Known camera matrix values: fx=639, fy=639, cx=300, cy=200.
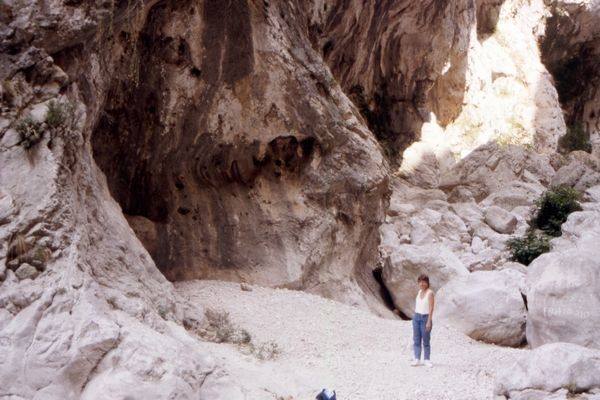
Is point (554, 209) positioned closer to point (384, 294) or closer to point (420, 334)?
point (384, 294)

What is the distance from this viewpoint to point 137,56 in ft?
33.8

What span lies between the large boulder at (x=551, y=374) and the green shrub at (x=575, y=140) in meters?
23.1

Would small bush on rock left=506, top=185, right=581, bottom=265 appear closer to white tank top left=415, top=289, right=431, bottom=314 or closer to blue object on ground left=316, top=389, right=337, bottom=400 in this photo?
white tank top left=415, top=289, right=431, bottom=314

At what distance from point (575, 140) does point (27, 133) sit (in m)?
27.8

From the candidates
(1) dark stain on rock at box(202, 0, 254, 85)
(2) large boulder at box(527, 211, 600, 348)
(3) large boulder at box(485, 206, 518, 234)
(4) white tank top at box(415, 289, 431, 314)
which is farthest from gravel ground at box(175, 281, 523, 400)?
(3) large boulder at box(485, 206, 518, 234)

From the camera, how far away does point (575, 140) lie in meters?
29.4

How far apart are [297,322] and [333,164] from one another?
3893 millimetres

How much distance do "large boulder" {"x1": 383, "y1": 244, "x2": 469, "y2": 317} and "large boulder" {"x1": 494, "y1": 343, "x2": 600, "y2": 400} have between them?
583 centimetres

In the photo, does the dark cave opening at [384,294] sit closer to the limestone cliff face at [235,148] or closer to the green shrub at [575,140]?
the limestone cliff face at [235,148]

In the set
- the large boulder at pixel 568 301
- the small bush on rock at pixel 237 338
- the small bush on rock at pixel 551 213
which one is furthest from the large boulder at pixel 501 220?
the small bush on rock at pixel 237 338

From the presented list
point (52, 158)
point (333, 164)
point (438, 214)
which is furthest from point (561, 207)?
point (52, 158)

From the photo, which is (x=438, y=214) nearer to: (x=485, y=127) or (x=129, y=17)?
(x=485, y=127)

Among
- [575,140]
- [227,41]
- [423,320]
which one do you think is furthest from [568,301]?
[575,140]

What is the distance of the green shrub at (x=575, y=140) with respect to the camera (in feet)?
92.8
